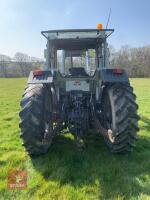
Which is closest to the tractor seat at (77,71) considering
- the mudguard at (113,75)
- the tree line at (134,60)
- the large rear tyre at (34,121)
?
the mudguard at (113,75)

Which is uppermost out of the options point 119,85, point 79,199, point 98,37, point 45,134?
point 98,37

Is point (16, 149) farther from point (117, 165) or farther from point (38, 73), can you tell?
point (117, 165)

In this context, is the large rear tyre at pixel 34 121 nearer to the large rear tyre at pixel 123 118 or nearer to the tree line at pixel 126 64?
the large rear tyre at pixel 123 118

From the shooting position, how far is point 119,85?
157 inches

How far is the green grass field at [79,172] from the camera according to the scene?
302cm

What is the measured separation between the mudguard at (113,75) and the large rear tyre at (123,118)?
0.13 metres

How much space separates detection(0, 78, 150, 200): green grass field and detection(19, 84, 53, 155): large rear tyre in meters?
0.32

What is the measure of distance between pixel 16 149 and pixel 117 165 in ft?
6.81

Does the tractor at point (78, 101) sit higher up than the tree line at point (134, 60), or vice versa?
the tree line at point (134, 60)

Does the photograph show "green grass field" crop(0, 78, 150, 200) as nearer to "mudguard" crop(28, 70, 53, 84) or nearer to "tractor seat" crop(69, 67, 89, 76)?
"mudguard" crop(28, 70, 53, 84)

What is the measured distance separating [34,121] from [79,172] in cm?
Result: 107

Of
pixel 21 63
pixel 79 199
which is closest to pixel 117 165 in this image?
pixel 79 199

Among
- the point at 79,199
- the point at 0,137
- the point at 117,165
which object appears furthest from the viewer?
the point at 0,137

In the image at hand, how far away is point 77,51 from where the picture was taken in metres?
5.62
